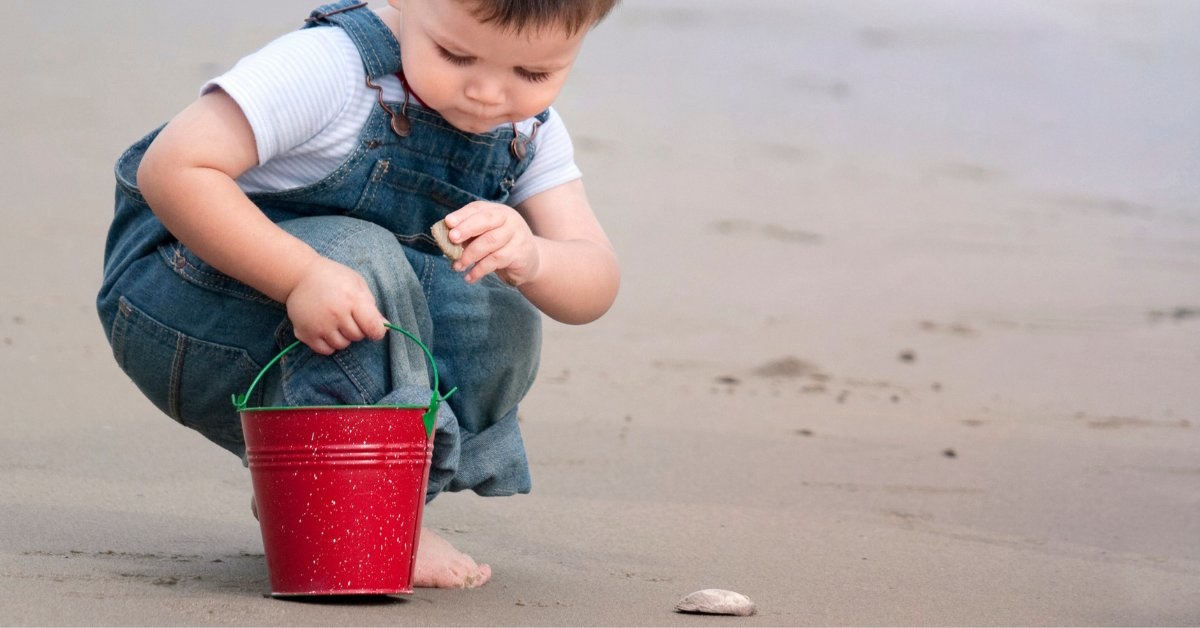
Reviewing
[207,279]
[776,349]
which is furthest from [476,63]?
[776,349]

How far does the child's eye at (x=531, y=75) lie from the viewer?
2.02m

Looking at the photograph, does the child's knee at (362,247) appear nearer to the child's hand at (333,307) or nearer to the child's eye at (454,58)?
the child's hand at (333,307)

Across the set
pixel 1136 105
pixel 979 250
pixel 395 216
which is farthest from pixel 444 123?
pixel 1136 105

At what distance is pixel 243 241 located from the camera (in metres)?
1.90

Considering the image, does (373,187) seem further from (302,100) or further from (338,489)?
(338,489)

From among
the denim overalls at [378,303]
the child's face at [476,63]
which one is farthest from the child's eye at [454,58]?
the denim overalls at [378,303]

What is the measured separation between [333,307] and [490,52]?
0.40 metres

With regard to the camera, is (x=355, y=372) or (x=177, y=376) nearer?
(x=355, y=372)

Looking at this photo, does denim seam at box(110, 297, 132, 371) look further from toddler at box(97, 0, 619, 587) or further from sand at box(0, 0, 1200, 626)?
sand at box(0, 0, 1200, 626)

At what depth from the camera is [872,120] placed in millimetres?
8516

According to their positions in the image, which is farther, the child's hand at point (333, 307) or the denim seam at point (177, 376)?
the denim seam at point (177, 376)

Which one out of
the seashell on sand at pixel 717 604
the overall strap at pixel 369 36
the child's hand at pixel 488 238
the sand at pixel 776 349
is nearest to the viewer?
the child's hand at pixel 488 238

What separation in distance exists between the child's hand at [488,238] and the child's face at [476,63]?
168mm

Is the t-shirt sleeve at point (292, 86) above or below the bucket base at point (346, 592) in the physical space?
above
